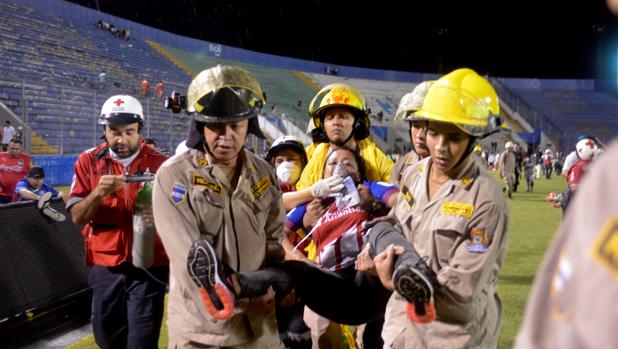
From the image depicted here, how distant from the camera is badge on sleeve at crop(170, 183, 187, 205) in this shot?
2307mm

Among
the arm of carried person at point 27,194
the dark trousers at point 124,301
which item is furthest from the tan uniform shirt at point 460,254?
the arm of carried person at point 27,194

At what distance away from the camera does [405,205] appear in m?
2.70

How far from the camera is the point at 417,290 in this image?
2062 mm

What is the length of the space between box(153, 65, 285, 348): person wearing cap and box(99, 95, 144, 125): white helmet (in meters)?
1.77

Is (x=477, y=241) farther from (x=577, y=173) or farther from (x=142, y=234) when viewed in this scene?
(x=577, y=173)

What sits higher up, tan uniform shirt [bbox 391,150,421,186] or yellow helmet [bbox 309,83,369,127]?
yellow helmet [bbox 309,83,369,127]

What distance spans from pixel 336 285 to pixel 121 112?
2.16 metres

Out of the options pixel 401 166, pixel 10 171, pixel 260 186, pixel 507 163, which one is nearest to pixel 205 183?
pixel 260 186

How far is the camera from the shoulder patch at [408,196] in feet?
8.70

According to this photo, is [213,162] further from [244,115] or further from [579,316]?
[579,316]

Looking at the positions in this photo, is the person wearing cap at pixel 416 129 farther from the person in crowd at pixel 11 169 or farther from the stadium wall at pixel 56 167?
the stadium wall at pixel 56 167

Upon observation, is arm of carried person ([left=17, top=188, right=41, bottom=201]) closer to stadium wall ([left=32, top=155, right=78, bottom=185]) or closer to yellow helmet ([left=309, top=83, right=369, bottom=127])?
yellow helmet ([left=309, top=83, right=369, bottom=127])

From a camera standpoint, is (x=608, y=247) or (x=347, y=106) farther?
(x=347, y=106)

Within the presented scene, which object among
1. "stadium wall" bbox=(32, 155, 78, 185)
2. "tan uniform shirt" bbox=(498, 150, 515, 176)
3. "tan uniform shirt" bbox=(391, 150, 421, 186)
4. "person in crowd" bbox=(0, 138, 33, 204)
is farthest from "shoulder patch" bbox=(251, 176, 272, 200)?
"tan uniform shirt" bbox=(498, 150, 515, 176)
